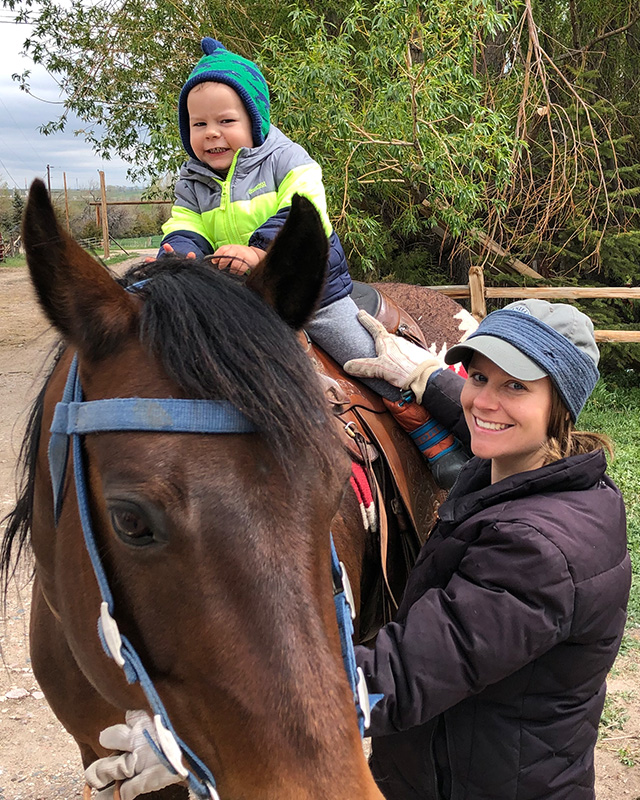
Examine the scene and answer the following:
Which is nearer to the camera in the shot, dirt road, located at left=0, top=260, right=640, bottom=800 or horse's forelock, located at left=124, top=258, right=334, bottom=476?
horse's forelock, located at left=124, top=258, right=334, bottom=476

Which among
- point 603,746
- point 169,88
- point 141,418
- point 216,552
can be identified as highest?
point 169,88

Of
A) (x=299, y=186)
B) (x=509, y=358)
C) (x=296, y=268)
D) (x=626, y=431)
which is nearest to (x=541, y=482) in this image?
(x=509, y=358)

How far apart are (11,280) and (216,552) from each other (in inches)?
714

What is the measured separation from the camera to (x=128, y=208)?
21.9m

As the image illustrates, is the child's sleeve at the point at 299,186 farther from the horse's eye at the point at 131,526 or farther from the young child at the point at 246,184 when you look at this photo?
the horse's eye at the point at 131,526

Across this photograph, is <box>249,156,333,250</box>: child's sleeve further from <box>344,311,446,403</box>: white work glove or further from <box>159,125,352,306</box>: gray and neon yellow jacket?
<box>344,311,446,403</box>: white work glove

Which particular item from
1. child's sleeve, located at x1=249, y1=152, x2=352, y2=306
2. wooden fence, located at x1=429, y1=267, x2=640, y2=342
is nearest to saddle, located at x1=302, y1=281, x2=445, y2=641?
child's sleeve, located at x1=249, y1=152, x2=352, y2=306

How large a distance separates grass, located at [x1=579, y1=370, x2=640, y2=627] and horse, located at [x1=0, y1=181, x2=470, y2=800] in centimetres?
365

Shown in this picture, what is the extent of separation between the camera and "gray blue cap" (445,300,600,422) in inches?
60.0

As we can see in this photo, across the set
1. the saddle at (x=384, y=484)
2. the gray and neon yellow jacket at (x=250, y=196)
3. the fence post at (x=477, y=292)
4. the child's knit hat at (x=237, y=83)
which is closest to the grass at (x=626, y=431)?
the fence post at (x=477, y=292)

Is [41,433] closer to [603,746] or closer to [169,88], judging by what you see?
[603,746]

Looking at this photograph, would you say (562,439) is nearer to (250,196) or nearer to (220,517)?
(220,517)

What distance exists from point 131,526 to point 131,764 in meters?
0.65

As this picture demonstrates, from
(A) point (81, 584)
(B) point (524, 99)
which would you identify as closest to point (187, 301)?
(A) point (81, 584)
